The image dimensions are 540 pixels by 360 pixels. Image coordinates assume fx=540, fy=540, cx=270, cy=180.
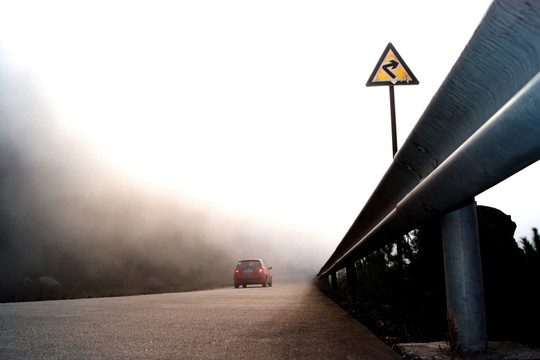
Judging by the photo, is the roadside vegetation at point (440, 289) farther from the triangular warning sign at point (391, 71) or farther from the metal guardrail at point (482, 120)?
the triangular warning sign at point (391, 71)

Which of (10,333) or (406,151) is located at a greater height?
(406,151)

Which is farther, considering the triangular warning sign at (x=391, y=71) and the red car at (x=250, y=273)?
the red car at (x=250, y=273)

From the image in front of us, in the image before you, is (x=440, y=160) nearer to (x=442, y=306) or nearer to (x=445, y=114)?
(x=445, y=114)

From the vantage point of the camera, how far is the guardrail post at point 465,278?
8.48 feet

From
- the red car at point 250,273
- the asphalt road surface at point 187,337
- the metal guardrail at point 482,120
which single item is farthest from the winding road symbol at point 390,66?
the red car at point 250,273

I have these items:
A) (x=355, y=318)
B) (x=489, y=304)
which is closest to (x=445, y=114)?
(x=489, y=304)

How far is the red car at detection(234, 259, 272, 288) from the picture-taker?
27.1 meters

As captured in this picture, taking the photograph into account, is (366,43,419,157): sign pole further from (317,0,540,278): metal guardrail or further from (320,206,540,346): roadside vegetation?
(317,0,540,278): metal guardrail

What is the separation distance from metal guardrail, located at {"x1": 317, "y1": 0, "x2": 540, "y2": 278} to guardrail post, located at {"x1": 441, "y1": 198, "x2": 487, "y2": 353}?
163 millimetres

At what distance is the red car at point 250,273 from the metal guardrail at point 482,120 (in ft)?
80.1

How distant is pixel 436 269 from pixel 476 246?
179cm

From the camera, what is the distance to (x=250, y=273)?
89.4ft

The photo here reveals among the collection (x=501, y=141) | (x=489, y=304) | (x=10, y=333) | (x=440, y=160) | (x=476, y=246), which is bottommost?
(x=10, y=333)

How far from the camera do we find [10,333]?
4312 mm
